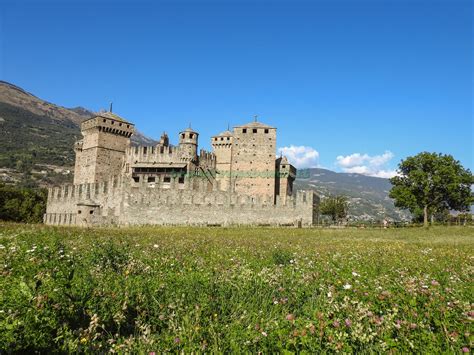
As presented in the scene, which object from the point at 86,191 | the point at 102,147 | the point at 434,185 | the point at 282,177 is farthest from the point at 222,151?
the point at 434,185

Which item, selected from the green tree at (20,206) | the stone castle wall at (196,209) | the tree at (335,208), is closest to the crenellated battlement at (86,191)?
the stone castle wall at (196,209)

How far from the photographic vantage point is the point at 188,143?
2212 inches

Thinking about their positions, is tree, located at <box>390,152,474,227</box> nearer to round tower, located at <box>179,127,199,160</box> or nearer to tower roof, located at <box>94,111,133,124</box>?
round tower, located at <box>179,127,199,160</box>

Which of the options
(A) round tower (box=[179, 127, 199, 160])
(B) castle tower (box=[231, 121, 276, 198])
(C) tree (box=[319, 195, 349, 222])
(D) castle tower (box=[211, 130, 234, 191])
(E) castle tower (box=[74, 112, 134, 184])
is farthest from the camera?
(C) tree (box=[319, 195, 349, 222])

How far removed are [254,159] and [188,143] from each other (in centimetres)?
1041

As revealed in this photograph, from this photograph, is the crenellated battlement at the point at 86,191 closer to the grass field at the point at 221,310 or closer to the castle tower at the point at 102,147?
the castle tower at the point at 102,147

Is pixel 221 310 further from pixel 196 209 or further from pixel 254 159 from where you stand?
pixel 254 159

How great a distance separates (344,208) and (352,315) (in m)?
83.6

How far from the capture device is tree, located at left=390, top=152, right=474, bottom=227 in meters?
48.7

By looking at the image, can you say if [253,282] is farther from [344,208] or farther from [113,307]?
[344,208]

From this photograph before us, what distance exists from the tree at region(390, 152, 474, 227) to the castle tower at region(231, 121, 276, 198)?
Result: 17286 mm

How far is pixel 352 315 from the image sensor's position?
4426mm

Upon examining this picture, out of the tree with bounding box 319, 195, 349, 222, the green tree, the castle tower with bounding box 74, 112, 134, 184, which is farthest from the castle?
the tree with bounding box 319, 195, 349, 222

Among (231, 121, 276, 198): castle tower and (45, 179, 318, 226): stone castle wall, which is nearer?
(45, 179, 318, 226): stone castle wall
